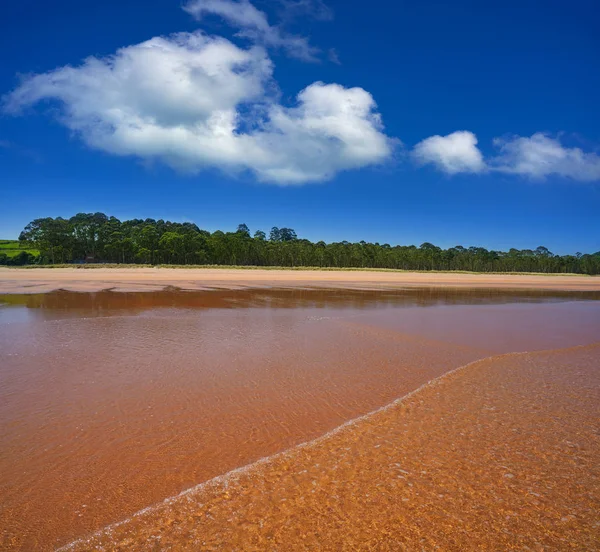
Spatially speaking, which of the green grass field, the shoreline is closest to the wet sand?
the shoreline

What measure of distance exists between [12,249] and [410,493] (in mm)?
130186

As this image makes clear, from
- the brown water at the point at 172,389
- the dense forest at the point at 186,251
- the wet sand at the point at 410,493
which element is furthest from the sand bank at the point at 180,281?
the dense forest at the point at 186,251

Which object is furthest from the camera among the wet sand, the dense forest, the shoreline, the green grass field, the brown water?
the green grass field

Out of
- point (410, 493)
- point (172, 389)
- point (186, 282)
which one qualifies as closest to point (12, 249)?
point (186, 282)

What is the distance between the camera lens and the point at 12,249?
4176 inches

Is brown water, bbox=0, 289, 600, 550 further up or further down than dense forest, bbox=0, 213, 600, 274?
further down

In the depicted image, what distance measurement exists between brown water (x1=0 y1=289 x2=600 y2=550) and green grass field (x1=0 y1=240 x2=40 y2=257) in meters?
101

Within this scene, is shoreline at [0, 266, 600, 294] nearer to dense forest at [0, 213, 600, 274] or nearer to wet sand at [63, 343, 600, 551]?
wet sand at [63, 343, 600, 551]

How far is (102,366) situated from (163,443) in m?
4.36

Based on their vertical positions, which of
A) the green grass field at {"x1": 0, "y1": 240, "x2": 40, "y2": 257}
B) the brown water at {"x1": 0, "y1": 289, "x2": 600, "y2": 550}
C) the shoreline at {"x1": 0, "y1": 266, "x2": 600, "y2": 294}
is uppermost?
the green grass field at {"x1": 0, "y1": 240, "x2": 40, "y2": 257}

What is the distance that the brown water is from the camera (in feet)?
13.9

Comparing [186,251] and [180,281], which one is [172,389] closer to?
[180,281]

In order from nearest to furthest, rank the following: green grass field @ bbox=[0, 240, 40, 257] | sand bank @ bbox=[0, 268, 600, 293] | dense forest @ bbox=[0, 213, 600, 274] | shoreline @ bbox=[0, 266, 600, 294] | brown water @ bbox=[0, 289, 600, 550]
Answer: brown water @ bbox=[0, 289, 600, 550]
shoreline @ bbox=[0, 266, 600, 294]
sand bank @ bbox=[0, 268, 600, 293]
dense forest @ bbox=[0, 213, 600, 274]
green grass field @ bbox=[0, 240, 40, 257]

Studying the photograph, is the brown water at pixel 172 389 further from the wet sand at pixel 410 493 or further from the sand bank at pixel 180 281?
the sand bank at pixel 180 281
